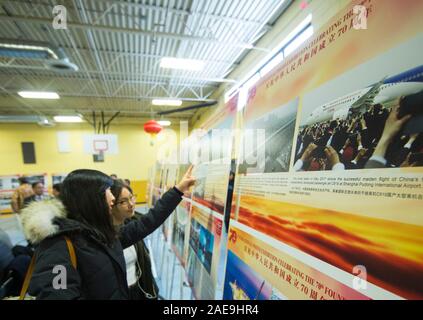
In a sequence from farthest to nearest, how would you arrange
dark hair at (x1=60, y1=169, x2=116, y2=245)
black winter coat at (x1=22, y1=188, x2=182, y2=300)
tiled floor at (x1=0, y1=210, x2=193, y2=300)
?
1. tiled floor at (x1=0, y1=210, x2=193, y2=300)
2. dark hair at (x1=60, y1=169, x2=116, y2=245)
3. black winter coat at (x1=22, y1=188, x2=182, y2=300)

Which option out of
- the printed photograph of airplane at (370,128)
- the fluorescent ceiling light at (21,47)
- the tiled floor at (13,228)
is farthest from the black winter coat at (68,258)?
the tiled floor at (13,228)

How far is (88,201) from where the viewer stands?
1056 mm

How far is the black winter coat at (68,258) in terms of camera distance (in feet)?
2.65

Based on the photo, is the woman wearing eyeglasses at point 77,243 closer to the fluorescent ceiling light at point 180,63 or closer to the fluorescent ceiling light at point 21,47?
the fluorescent ceiling light at point 21,47

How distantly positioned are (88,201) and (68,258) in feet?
0.84

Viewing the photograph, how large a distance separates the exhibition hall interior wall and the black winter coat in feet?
1.65

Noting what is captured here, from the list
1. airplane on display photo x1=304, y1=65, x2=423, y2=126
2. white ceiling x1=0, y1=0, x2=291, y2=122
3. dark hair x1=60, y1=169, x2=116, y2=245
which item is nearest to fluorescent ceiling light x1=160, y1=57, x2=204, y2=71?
white ceiling x1=0, y1=0, x2=291, y2=122

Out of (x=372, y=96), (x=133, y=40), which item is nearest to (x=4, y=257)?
(x=372, y=96)

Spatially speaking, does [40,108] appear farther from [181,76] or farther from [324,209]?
[324,209]

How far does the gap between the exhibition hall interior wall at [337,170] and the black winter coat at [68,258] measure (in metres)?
0.50

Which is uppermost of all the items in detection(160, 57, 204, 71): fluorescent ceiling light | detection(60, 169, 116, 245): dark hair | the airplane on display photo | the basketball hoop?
detection(160, 57, 204, 71): fluorescent ceiling light

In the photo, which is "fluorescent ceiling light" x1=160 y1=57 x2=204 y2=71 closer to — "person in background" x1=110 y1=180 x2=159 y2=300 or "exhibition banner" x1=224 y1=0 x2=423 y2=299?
"person in background" x1=110 y1=180 x2=159 y2=300

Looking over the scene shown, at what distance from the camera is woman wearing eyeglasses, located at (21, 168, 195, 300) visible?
82 centimetres

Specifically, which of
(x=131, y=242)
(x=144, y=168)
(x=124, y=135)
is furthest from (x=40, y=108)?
(x=131, y=242)
